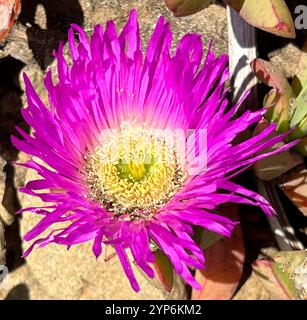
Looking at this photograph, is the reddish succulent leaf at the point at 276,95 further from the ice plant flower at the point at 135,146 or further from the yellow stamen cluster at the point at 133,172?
the yellow stamen cluster at the point at 133,172

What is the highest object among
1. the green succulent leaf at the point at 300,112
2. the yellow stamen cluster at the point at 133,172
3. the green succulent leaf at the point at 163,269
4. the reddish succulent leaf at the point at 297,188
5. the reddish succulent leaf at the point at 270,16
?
the reddish succulent leaf at the point at 270,16

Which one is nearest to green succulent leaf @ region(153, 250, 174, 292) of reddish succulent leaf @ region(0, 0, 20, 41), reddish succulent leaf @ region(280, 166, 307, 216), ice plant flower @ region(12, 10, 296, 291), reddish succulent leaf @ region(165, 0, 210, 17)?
ice plant flower @ region(12, 10, 296, 291)

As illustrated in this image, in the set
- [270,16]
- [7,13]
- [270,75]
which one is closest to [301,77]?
[270,75]

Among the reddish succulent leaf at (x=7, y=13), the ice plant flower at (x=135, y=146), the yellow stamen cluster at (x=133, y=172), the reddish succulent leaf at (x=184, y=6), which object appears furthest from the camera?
the reddish succulent leaf at (x=7, y=13)

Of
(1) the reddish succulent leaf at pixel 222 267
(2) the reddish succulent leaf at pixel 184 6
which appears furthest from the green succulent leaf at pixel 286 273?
(2) the reddish succulent leaf at pixel 184 6

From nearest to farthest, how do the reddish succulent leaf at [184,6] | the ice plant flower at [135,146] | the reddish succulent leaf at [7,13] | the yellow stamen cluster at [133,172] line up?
the ice plant flower at [135,146] → the reddish succulent leaf at [184,6] → the yellow stamen cluster at [133,172] → the reddish succulent leaf at [7,13]

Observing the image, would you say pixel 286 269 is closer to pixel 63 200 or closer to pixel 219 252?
pixel 219 252

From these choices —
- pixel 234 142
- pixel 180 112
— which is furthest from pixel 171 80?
pixel 234 142
